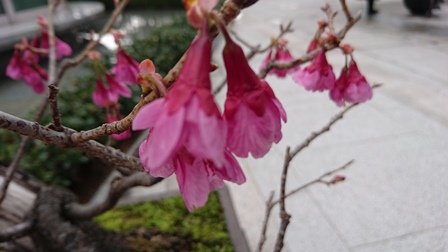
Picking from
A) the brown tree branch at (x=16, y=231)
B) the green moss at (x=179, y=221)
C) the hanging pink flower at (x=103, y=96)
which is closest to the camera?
the brown tree branch at (x=16, y=231)

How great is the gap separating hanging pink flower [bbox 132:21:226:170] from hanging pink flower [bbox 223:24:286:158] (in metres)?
0.04

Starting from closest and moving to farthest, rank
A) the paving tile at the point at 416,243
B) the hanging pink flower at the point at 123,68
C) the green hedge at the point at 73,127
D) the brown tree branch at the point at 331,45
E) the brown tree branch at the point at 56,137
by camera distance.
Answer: the brown tree branch at the point at 56,137 → the brown tree branch at the point at 331,45 → the hanging pink flower at the point at 123,68 → the paving tile at the point at 416,243 → the green hedge at the point at 73,127

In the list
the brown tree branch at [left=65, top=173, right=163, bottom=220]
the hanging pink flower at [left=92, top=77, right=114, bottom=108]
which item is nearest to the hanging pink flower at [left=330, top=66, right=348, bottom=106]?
the brown tree branch at [left=65, top=173, right=163, bottom=220]

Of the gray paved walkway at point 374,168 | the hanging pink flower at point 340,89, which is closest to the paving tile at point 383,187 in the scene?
the gray paved walkway at point 374,168

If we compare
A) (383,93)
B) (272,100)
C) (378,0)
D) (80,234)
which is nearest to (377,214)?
(80,234)

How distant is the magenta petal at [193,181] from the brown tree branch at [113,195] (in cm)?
45

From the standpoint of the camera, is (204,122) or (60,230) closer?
(204,122)

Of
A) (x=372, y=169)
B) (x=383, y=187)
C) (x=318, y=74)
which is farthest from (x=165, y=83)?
(x=372, y=169)

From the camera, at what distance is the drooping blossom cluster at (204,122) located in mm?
348

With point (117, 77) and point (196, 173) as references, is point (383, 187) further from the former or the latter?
point (196, 173)

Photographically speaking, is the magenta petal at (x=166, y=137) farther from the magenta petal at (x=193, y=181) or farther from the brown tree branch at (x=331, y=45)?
the brown tree branch at (x=331, y=45)

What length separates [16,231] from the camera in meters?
1.31

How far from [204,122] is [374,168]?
2.29 metres

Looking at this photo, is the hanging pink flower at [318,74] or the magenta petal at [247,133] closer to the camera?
the magenta petal at [247,133]
